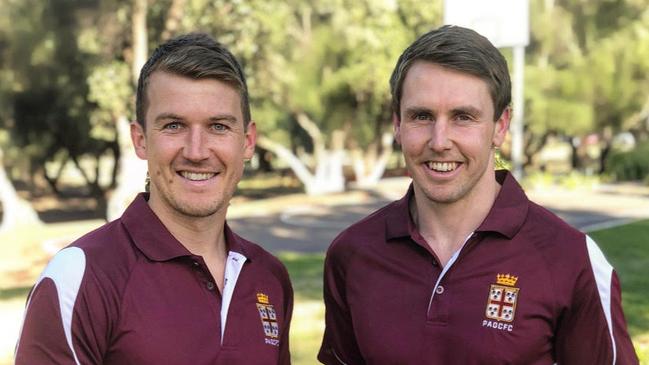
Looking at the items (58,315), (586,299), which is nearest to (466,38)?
(586,299)

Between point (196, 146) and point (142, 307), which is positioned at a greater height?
point (196, 146)

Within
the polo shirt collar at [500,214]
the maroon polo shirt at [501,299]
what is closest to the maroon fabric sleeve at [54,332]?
the maroon polo shirt at [501,299]

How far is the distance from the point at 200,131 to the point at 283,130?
126 ft

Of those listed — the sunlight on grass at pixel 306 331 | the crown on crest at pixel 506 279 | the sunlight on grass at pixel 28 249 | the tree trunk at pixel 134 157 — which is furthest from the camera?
the tree trunk at pixel 134 157

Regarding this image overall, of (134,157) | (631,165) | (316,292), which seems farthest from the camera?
(631,165)

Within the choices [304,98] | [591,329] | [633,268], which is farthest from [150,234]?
[304,98]

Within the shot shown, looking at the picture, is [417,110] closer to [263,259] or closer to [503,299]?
[503,299]

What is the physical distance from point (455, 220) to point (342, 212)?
21.9 m

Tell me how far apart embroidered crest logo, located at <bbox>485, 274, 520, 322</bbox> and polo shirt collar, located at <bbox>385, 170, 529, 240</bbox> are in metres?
0.17

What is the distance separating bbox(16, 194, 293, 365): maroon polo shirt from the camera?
2643mm

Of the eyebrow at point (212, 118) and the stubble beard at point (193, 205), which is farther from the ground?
the eyebrow at point (212, 118)

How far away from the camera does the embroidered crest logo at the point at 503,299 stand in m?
2.96

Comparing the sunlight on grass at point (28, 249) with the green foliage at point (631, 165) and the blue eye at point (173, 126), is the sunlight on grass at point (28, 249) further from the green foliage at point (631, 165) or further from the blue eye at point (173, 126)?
the green foliage at point (631, 165)

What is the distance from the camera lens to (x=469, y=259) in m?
3.07
